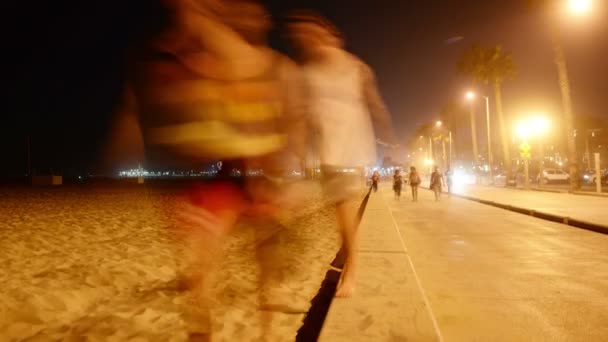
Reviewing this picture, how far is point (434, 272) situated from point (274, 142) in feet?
12.9

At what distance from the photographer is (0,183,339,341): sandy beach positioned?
3828 millimetres

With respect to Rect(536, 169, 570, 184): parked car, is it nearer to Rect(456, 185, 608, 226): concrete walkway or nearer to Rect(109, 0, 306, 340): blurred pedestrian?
Rect(456, 185, 608, 226): concrete walkway

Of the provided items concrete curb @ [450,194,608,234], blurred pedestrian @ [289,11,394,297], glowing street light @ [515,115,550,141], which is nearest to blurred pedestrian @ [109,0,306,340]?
blurred pedestrian @ [289,11,394,297]

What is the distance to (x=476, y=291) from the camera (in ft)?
15.9

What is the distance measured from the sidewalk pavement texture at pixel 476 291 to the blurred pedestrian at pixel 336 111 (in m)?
0.60

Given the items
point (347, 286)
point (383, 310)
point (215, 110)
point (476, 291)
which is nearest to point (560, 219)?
point (476, 291)

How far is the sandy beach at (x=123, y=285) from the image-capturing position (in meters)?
3.83

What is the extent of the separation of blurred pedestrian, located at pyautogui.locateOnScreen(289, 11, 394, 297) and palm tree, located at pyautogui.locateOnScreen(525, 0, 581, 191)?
25865 millimetres

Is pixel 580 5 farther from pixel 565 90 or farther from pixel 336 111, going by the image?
pixel 336 111

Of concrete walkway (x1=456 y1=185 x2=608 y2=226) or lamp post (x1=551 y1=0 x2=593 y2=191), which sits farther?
lamp post (x1=551 y1=0 x2=593 y2=191)

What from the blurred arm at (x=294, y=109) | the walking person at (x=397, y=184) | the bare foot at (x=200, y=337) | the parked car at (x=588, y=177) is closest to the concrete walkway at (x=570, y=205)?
the walking person at (x=397, y=184)

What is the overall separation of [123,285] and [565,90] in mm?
28194

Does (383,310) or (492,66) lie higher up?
(492,66)

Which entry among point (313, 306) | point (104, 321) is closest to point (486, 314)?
point (313, 306)
